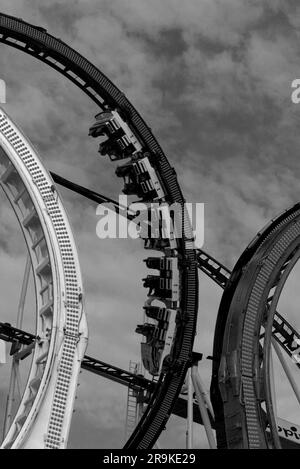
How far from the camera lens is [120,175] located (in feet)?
96.1

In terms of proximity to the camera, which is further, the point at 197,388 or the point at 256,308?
the point at 197,388

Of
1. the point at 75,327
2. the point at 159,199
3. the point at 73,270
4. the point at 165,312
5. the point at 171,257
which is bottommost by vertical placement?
the point at 75,327

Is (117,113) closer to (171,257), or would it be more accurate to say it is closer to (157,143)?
(157,143)

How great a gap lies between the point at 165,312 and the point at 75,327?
22.1 ft

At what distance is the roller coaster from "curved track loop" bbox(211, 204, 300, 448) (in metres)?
0.03

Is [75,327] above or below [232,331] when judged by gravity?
below

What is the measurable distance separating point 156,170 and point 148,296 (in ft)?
15.0

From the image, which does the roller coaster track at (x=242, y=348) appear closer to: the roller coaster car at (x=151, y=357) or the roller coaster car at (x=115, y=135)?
the roller coaster car at (x=151, y=357)

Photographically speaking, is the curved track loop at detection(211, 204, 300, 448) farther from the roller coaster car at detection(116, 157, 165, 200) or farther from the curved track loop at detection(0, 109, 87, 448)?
the curved track loop at detection(0, 109, 87, 448)

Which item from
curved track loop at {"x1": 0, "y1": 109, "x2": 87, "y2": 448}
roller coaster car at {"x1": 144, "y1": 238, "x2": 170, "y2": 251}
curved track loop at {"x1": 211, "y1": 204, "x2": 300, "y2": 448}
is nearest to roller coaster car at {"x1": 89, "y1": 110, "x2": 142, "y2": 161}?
roller coaster car at {"x1": 144, "y1": 238, "x2": 170, "y2": 251}

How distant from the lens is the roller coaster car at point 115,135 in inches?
1128

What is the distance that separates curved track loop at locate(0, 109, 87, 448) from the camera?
2012cm
